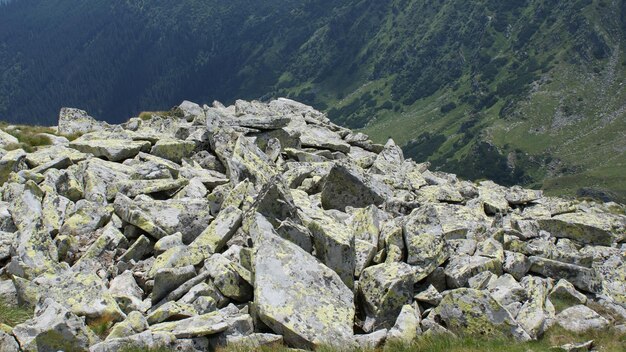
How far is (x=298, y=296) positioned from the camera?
659 inches

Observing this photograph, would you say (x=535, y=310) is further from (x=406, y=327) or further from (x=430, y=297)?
(x=406, y=327)

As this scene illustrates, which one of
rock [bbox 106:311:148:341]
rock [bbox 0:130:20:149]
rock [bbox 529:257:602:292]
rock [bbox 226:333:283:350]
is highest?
rock [bbox 0:130:20:149]

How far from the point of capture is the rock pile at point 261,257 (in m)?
16.3

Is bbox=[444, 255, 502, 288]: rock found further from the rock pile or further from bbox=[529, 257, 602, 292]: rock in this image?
bbox=[529, 257, 602, 292]: rock

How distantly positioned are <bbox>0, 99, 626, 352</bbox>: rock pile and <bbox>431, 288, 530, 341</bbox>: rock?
41 mm

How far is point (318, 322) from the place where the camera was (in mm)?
16203

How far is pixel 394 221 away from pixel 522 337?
27.7 feet

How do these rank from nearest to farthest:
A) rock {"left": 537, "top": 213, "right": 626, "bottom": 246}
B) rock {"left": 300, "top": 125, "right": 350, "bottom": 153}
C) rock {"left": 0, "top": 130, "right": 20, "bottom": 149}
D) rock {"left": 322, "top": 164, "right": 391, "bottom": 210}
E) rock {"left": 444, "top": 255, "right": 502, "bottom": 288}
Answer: rock {"left": 444, "top": 255, "right": 502, "bottom": 288} → rock {"left": 322, "top": 164, "right": 391, "bottom": 210} → rock {"left": 537, "top": 213, "right": 626, "bottom": 246} → rock {"left": 0, "top": 130, "right": 20, "bottom": 149} → rock {"left": 300, "top": 125, "right": 350, "bottom": 153}

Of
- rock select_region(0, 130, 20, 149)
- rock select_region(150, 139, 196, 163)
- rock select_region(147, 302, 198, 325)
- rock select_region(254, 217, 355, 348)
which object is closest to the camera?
rock select_region(254, 217, 355, 348)

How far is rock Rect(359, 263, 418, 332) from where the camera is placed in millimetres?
18031

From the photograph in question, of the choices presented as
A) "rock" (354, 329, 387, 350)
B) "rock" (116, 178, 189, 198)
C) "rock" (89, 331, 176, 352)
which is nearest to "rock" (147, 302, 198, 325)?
"rock" (89, 331, 176, 352)

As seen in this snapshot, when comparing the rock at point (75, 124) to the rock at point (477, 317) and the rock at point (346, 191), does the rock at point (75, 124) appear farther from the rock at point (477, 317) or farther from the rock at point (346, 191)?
the rock at point (477, 317)

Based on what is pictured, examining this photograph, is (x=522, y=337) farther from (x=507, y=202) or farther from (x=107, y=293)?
(x=507, y=202)

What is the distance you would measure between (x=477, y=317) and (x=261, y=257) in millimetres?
7361
